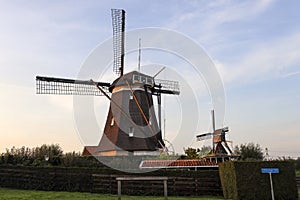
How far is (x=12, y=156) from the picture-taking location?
63.5ft

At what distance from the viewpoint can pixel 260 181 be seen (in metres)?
12.7

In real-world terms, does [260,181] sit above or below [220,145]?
below

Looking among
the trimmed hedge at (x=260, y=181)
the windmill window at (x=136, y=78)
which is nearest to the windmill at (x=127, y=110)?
the windmill window at (x=136, y=78)

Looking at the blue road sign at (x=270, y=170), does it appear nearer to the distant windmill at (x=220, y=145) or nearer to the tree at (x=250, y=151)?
the distant windmill at (x=220, y=145)

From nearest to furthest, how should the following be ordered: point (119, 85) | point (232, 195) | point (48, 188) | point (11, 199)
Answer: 1. point (11, 199)
2. point (232, 195)
3. point (48, 188)
4. point (119, 85)

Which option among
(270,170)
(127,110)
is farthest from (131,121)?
(270,170)

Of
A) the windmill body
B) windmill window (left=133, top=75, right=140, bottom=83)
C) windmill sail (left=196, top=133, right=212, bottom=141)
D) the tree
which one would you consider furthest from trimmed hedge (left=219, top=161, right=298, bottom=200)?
the tree

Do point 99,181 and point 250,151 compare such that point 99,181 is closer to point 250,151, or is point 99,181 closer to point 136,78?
point 136,78

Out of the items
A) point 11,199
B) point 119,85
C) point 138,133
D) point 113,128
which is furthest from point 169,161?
point 11,199

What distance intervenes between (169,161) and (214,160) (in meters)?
2.72

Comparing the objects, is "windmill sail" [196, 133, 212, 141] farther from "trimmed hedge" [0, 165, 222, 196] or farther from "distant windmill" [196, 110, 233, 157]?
"trimmed hedge" [0, 165, 222, 196]

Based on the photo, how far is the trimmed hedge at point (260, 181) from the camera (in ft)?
41.1

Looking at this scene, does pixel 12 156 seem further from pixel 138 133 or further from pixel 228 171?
pixel 228 171

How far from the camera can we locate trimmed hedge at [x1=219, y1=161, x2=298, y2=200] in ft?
41.1
